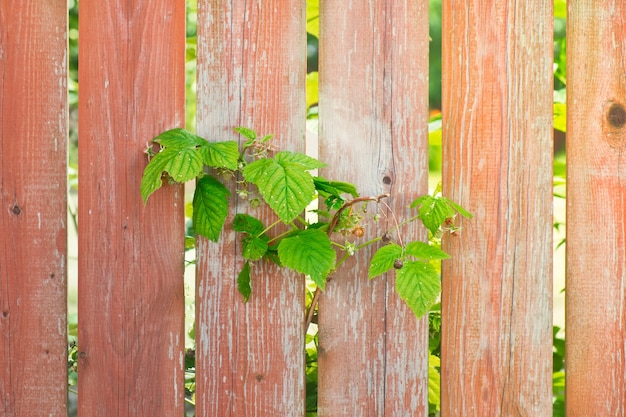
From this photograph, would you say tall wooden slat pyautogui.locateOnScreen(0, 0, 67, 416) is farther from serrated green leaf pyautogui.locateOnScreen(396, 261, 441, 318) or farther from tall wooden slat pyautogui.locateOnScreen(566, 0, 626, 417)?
tall wooden slat pyautogui.locateOnScreen(566, 0, 626, 417)

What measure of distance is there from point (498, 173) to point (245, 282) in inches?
27.2

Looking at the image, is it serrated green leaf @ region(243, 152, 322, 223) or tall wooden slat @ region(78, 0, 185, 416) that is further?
tall wooden slat @ region(78, 0, 185, 416)

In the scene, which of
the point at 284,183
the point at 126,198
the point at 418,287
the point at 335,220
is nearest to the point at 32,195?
the point at 126,198

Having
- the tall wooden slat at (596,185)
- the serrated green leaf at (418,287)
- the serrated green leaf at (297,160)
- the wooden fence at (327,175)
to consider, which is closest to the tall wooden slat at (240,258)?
the wooden fence at (327,175)

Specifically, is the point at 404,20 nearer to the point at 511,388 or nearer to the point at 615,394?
the point at 511,388

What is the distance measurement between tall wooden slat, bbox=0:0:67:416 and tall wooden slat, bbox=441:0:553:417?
96 cm

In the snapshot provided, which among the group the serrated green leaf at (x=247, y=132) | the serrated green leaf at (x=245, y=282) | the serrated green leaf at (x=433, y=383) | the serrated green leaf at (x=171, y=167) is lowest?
the serrated green leaf at (x=433, y=383)

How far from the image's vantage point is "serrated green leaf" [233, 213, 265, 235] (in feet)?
5.59

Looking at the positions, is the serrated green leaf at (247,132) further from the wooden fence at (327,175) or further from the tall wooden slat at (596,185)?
the tall wooden slat at (596,185)

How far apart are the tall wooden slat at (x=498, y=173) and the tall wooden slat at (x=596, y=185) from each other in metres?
0.07

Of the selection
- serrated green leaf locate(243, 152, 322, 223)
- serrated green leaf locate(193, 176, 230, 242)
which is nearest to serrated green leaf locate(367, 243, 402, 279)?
Answer: serrated green leaf locate(243, 152, 322, 223)

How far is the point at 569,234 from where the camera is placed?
1776mm

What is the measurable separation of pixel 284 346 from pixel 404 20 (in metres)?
0.87

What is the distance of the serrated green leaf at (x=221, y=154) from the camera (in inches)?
63.8
